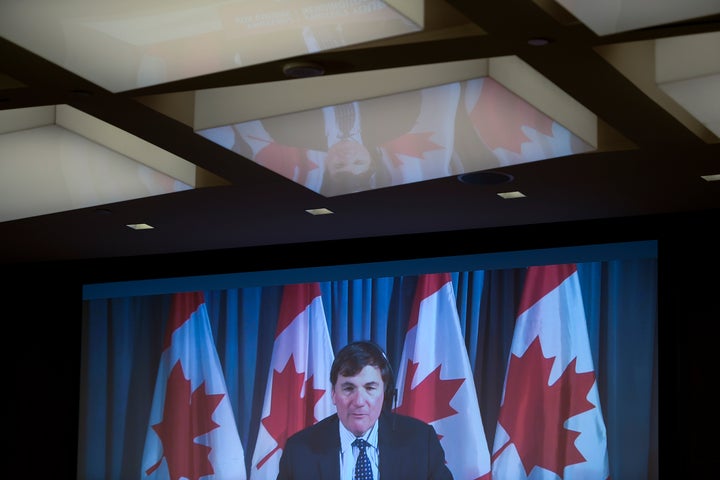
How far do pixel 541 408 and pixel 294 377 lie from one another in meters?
2.46

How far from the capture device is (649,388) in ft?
32.7

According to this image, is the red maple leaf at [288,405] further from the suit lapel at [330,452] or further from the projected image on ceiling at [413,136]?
the projected image on ceiling at [413,136]

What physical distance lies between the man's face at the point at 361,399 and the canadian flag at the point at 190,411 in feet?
3.75

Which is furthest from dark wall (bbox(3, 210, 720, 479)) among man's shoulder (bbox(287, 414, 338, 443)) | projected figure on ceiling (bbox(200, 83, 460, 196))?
projected figure on ceiling (bbox(200, 83, 460, 196))

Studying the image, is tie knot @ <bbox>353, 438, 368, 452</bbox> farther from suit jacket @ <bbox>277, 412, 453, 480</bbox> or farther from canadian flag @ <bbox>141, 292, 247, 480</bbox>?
canadian flag @ <bbox>141, 292, 247, 480</bbox>

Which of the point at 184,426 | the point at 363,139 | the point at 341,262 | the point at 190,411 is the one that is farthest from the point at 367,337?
the point at 363,139

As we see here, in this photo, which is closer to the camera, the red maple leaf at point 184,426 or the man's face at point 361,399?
the man's face at point 361,399

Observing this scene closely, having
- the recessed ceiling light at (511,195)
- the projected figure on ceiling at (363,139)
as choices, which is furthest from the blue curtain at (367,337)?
the projected figure on ceiling at (363,139)

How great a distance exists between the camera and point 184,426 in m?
11.9

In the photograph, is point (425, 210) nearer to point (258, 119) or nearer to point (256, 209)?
point (256, 209)

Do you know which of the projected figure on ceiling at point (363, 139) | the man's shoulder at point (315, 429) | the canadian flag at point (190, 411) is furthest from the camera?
the canadian flag at point (190, 411)

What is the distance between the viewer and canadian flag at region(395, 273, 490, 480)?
10.6 m

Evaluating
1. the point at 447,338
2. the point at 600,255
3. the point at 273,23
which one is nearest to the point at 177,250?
the point at 447,338

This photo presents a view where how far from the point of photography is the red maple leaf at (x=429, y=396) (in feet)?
35.4
